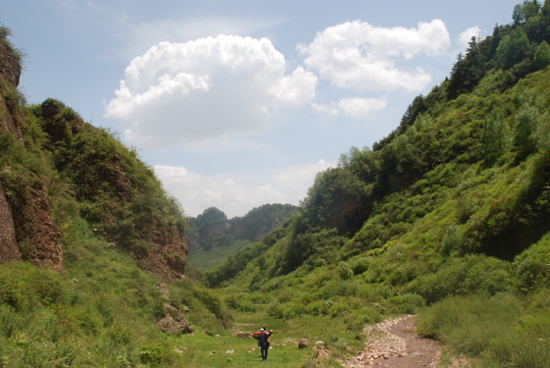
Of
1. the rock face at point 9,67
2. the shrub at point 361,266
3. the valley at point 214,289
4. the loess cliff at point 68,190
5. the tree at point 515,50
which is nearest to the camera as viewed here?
the valley at point 214,289

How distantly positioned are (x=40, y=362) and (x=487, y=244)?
2285 centimetres

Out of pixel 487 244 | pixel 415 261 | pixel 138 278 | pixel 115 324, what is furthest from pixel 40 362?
pixel 415 261

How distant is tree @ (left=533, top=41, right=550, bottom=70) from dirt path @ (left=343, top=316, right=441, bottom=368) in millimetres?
63326

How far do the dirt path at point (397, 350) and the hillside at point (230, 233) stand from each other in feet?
475

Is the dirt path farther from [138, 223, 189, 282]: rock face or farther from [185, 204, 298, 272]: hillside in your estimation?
[185, 204, 298, 272]: hillside

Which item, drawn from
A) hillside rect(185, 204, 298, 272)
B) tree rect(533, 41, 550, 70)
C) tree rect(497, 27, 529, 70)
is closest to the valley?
tree rect(533, 41, 550, 70)

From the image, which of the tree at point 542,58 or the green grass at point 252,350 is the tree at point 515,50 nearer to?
the tree at point 542,58

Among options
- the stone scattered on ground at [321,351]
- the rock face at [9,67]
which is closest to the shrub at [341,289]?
the stone scattered on ground at [321,351]

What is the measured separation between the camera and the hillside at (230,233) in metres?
166

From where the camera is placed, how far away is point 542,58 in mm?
53875

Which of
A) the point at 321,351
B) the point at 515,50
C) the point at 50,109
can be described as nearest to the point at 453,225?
the point at 321,351

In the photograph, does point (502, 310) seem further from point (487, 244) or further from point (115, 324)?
point (115, 324)

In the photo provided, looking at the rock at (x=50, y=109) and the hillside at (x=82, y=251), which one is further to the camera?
the rock at (x=50, y=109)

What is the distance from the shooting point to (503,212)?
734 inches
